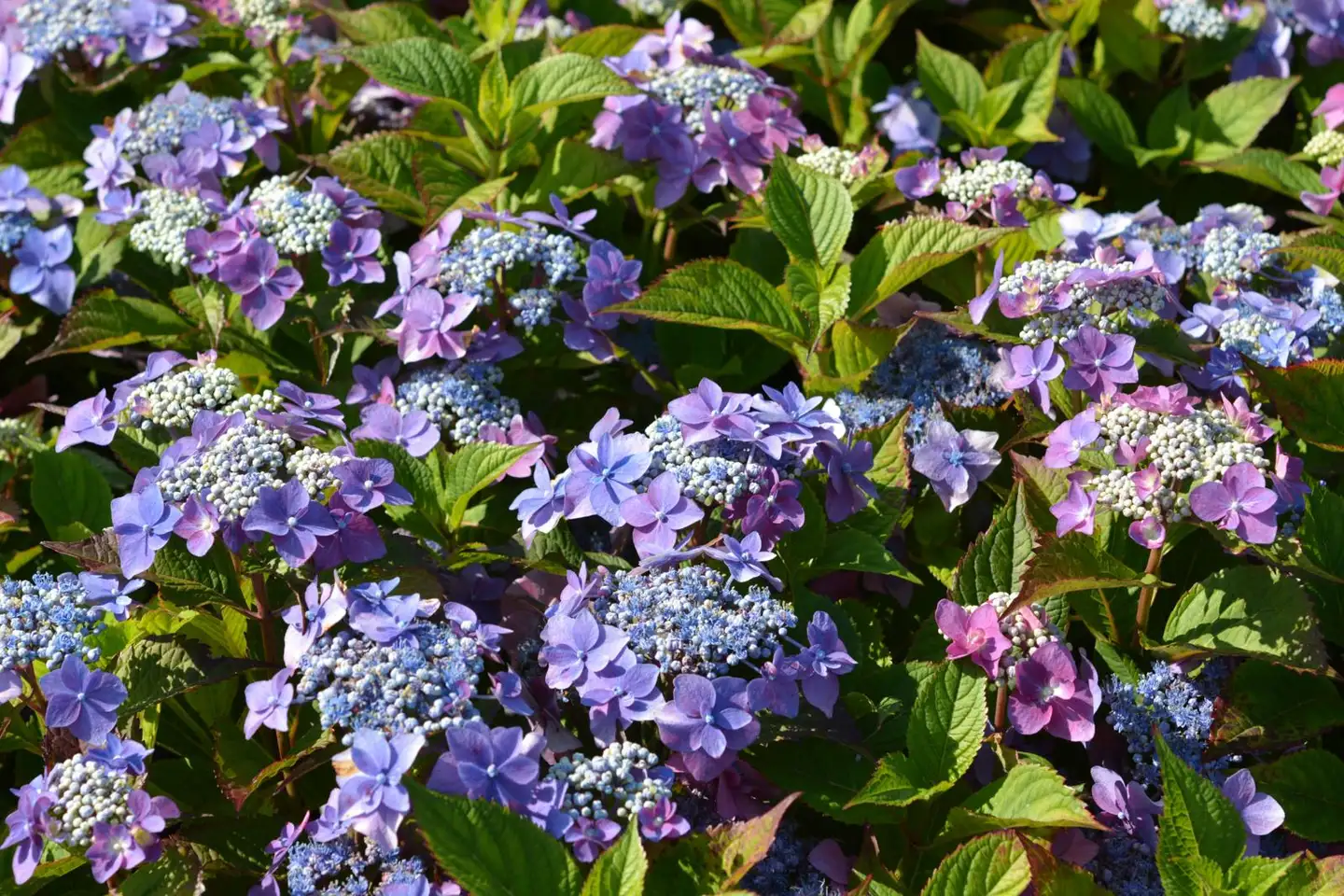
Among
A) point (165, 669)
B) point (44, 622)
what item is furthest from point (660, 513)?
point (44, 622)

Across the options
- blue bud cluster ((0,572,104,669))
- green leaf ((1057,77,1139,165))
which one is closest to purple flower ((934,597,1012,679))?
blue bud cluster ((0,572,104,669))

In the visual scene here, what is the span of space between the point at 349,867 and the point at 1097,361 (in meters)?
1.33

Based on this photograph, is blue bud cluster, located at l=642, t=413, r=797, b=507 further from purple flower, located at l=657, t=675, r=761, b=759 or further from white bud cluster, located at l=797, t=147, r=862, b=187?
white bud cluster, located at l=797, t=147, r=862, b=187

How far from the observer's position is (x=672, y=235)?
284cm

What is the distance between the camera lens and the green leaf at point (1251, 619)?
198cm

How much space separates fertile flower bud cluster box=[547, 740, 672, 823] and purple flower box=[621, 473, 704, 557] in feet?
0.95

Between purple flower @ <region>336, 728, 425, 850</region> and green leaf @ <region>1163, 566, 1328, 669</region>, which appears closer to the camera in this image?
purple flower @ <region>336, 728, 425, 850</region>

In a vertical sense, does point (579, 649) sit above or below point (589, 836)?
above

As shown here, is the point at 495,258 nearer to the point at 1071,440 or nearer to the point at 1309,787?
the point at 1071,440

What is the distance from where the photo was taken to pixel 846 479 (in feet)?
6.85

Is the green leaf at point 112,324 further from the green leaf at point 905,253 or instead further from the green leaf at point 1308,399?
the green leaf at point 1308,399

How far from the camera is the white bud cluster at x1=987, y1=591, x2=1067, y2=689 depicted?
192 cm

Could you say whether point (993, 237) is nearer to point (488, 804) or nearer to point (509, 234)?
point (509, 234)

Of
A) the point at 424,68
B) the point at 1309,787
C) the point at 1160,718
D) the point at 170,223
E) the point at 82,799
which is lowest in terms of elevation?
the point at 1309,787
